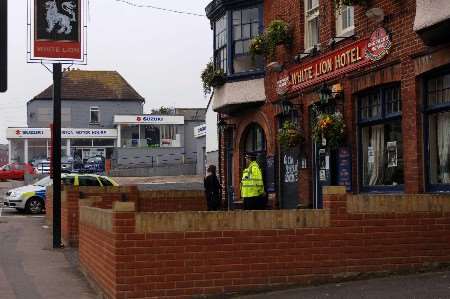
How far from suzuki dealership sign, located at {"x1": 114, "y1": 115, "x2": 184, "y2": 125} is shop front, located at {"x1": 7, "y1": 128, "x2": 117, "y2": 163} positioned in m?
1.43

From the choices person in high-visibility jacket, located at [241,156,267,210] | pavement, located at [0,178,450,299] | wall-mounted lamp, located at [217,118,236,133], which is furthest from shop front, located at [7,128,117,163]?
person in high-visibility jacket, located at [241,156,267,210]

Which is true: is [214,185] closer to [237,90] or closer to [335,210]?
[237,90]

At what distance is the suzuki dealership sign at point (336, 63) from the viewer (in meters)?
12.7

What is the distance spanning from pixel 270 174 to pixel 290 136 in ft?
8.15

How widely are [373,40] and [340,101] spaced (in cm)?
172

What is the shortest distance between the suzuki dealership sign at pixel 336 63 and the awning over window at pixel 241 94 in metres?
1.23

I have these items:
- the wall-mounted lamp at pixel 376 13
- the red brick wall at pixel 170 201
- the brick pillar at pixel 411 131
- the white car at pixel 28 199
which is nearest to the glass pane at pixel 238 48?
the red brick wall at pixel 170 201

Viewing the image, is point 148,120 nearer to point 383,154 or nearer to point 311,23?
point 311,23

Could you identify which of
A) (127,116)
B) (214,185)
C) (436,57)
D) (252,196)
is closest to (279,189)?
(214,185)

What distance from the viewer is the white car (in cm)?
2520

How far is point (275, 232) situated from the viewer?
8.83 meters

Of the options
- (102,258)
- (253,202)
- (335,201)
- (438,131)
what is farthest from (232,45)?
(102,258)

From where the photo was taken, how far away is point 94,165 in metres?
53.7

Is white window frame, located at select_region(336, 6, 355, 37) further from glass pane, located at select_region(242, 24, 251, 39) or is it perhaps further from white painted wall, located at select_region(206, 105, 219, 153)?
white painted wall, located at select_region(206, 105, 219, 153)
